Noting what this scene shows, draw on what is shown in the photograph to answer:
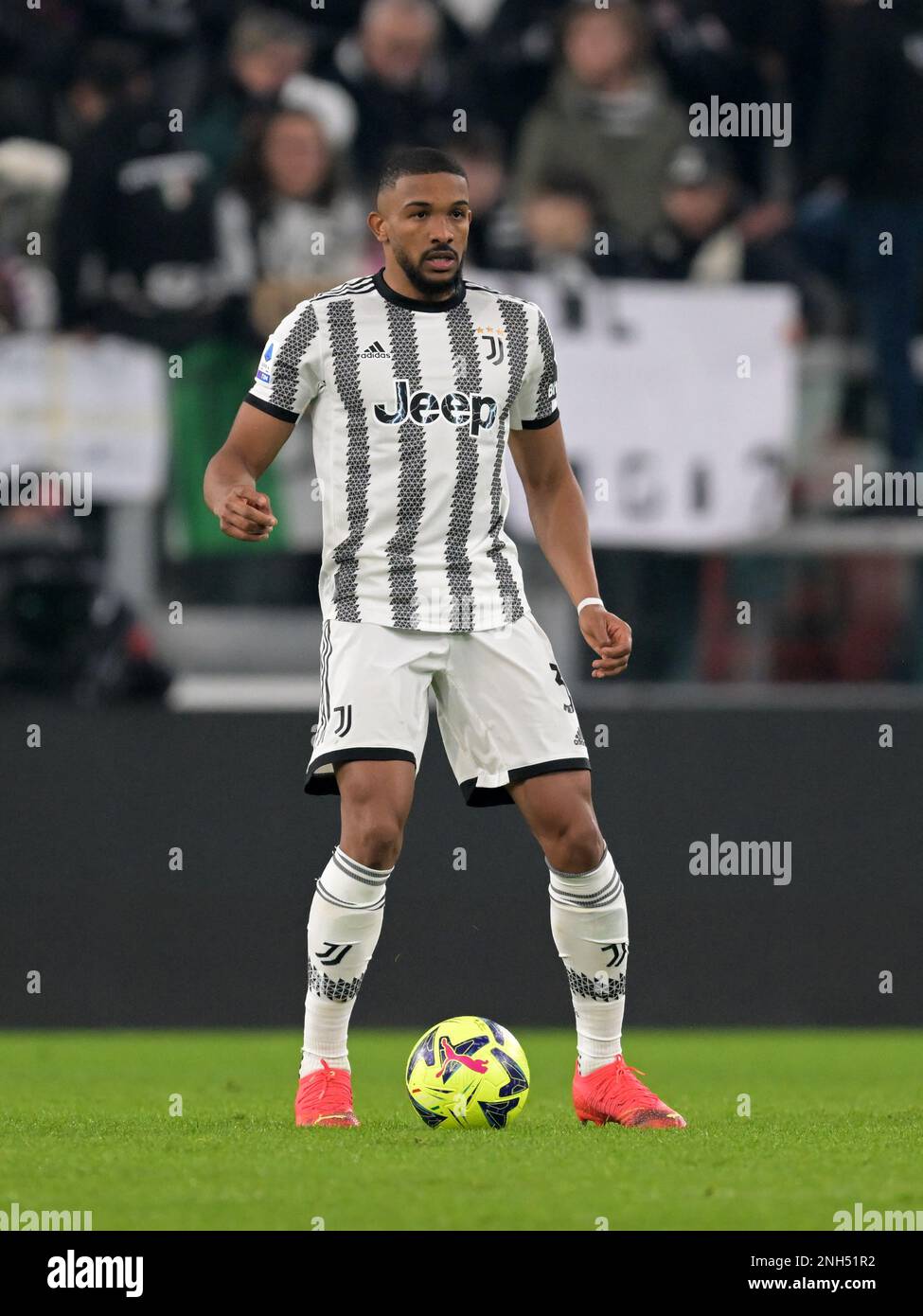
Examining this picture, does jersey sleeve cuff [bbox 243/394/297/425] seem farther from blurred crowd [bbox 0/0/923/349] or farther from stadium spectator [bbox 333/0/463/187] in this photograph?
stadium spectator [bbox 333/0/463/187]

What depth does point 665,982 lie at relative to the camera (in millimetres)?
9398

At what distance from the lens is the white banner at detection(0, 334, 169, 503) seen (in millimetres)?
9891

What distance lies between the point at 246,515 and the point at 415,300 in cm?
81

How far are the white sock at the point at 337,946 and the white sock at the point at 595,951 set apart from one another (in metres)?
0.45

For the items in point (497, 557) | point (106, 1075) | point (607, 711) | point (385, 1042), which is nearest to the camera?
point (497, 557)

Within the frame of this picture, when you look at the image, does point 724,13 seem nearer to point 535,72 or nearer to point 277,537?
point 535,72

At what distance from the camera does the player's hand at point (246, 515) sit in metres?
5.09

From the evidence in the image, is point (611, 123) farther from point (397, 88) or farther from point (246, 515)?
point (246, 515)

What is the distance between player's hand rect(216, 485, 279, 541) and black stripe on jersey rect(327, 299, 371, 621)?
1.23 feet

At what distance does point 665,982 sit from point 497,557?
13.7ft

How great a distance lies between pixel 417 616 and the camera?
543 centimetres

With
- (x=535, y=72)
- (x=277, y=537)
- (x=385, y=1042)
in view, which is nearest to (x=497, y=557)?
(x=385, y=1042)
